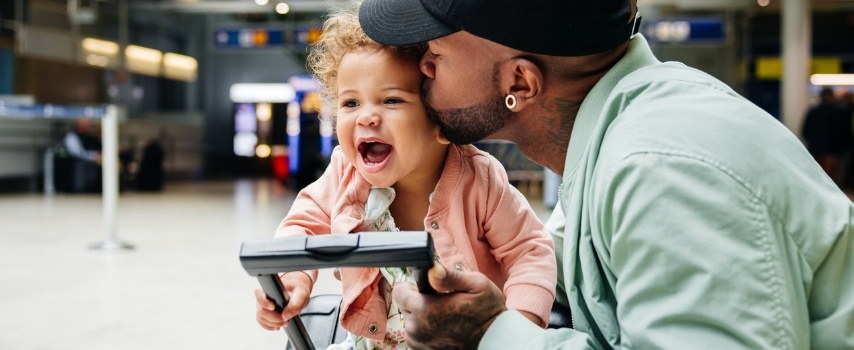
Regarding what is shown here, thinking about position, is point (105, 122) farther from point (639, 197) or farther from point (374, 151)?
point (639, 197)

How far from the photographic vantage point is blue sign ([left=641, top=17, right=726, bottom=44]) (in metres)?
10.6

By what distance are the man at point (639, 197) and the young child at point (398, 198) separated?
8.6 inches

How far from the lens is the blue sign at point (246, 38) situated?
12.8m

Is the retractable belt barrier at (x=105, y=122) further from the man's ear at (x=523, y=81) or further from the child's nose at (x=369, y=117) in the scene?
the man's ear at (x=523, y=81)

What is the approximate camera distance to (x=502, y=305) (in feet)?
2.94

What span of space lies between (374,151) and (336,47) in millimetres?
219

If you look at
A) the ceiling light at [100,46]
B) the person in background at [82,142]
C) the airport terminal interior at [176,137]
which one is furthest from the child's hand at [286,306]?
the ceiling light at [100,46]

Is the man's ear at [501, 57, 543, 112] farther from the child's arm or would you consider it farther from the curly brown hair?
the child's arm

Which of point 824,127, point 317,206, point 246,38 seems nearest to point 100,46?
point 246,38

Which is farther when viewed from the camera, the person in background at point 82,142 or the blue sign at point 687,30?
the person in background at point 82,142

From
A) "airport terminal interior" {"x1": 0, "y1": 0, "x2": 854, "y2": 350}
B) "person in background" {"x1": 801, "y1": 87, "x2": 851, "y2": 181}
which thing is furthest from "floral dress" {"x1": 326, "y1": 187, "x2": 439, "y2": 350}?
"person in background" {"x1": 801, "y1": 87, "x2": 851, "y2": 181}

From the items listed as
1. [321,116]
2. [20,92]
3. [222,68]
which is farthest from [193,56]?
[321,116]

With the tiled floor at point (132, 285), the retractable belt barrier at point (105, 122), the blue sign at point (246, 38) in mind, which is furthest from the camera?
the blue sign at point (246, 38)

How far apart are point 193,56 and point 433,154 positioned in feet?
64.8
